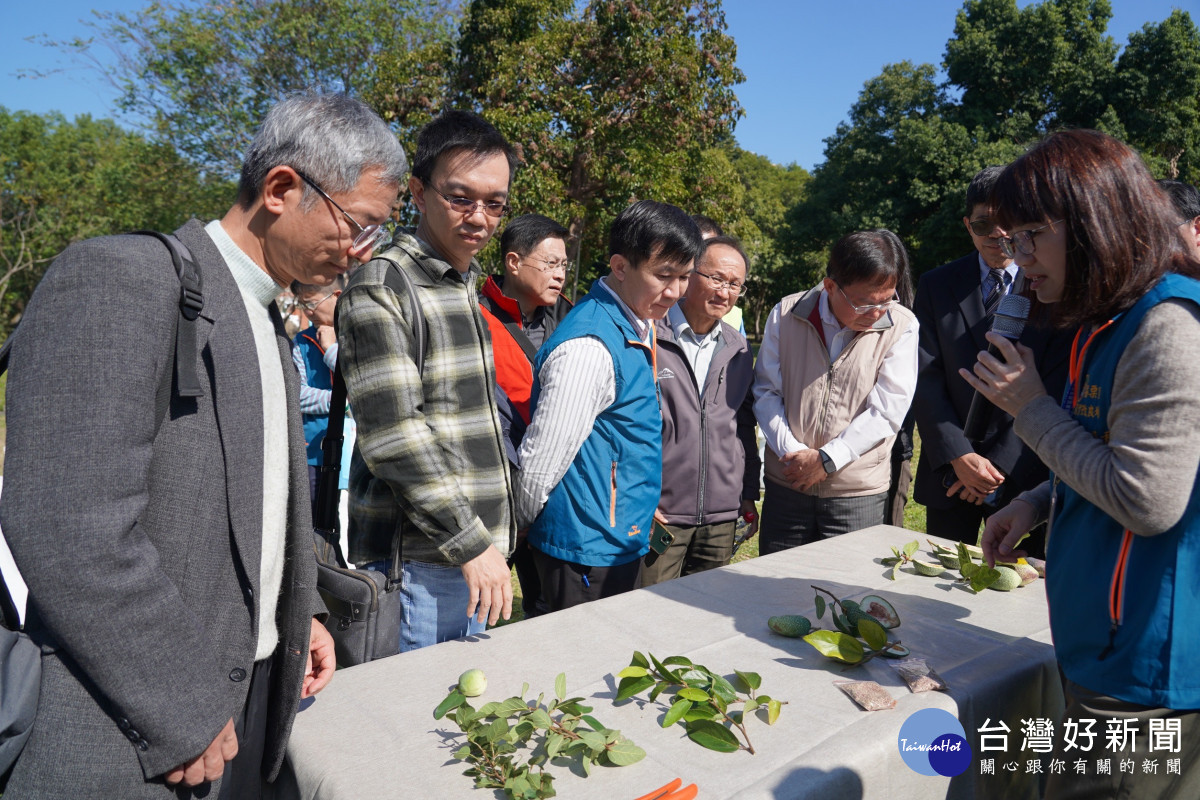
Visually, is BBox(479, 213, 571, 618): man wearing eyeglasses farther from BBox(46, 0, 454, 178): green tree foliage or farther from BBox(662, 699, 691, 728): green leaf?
BBox(46, 0, 454, 178): green tree foliage

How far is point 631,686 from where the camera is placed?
4.81 feet

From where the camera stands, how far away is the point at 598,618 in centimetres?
186

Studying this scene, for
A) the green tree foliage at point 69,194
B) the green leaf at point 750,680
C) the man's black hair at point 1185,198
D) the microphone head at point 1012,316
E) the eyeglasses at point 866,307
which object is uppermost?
the green tree foliage at point 69,194

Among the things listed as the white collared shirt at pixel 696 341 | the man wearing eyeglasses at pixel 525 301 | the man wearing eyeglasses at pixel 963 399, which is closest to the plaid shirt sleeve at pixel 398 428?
the man wearing eyeglasses at pixel 525 301

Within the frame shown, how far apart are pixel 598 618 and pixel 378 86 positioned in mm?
13913

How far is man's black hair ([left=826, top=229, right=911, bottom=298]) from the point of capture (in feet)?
9.25

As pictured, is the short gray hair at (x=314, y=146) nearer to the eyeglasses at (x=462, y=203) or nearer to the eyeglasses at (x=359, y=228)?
the eyeglasses at (x=359, y=228)

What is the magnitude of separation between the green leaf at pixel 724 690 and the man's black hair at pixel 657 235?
1.44 m

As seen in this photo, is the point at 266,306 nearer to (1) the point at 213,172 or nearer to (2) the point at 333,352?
(2) the point at 333,352

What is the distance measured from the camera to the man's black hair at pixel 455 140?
1.95 meters

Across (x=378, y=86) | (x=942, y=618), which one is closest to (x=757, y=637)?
(x=942, y=618)

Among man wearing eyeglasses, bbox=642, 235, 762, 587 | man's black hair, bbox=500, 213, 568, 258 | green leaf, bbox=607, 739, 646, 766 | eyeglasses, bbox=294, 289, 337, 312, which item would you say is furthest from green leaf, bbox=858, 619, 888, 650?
eyeglasses, bbox=294, 289, 337, 312

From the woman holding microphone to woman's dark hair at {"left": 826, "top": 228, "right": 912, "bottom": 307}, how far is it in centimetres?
130

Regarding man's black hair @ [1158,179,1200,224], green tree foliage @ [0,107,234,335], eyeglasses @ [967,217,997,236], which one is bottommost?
eyeglasses @ [967,217,997,236]
